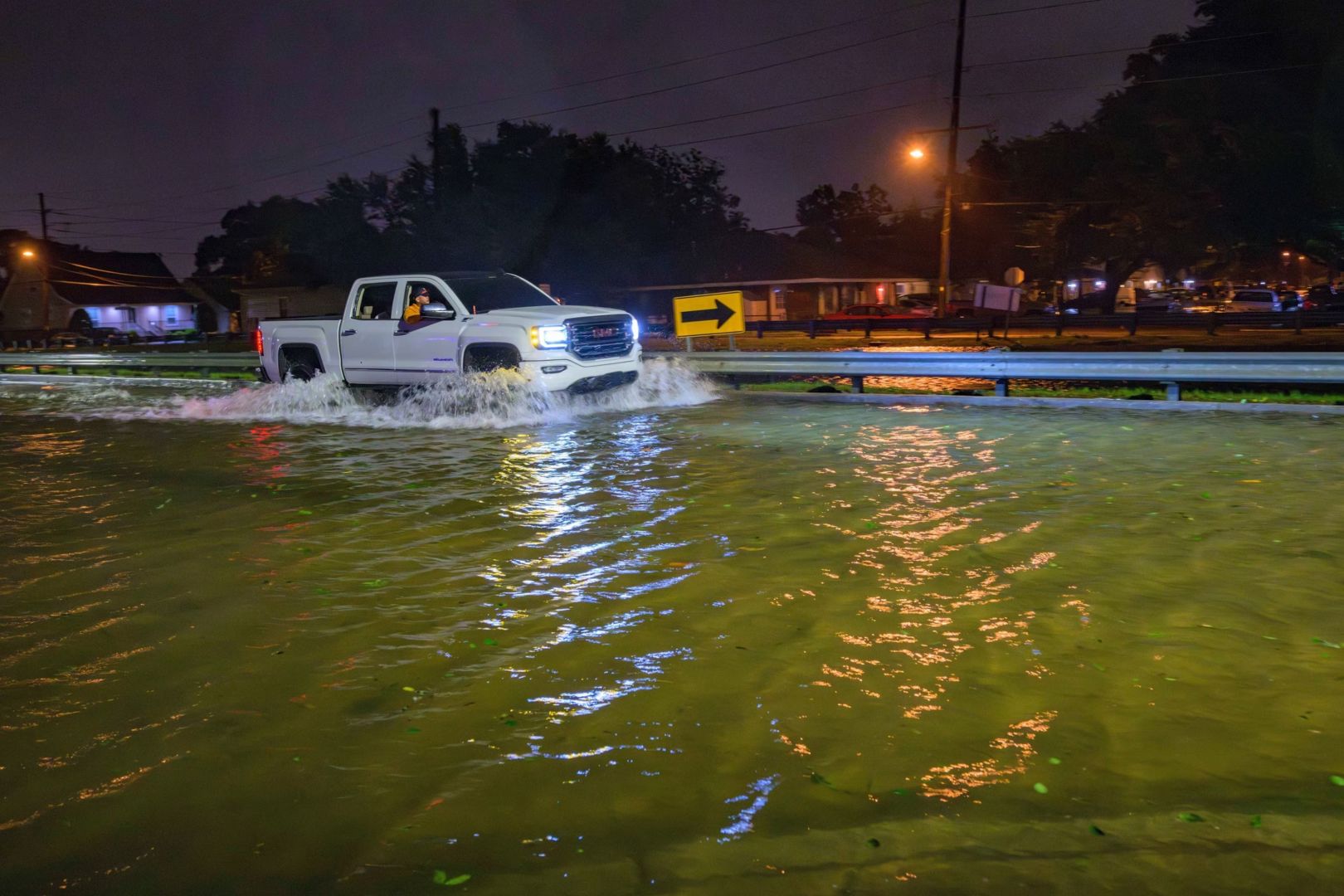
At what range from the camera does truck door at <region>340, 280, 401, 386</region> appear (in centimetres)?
1572

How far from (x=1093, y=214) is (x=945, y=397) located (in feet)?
149

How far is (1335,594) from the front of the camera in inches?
228

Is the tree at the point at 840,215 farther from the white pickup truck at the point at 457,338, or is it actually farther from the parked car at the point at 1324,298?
the white pickup truck at the point at 457,338

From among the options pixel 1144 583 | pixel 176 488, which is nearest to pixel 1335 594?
pixel 1144 583

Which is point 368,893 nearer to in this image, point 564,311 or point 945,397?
point 564,311

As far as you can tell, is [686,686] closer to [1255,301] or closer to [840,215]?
[1255,301]

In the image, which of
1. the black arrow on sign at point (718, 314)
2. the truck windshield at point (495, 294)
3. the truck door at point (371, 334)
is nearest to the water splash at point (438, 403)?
the truck door at point (371, 334)

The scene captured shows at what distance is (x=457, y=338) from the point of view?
48.5 ft

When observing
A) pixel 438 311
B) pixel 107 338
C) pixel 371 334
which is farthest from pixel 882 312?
pixel 107 338

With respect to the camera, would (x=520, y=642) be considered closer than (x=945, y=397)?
Yes

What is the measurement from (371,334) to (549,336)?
10.8 ft

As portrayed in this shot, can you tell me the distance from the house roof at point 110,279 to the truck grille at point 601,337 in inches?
3190

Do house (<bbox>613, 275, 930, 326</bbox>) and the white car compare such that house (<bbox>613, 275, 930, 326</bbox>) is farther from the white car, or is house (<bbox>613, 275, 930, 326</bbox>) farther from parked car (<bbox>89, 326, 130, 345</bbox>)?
parked car (<bbox>89, 326, 130, 345</bbox>)

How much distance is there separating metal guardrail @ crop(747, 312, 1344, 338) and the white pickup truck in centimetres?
2446
